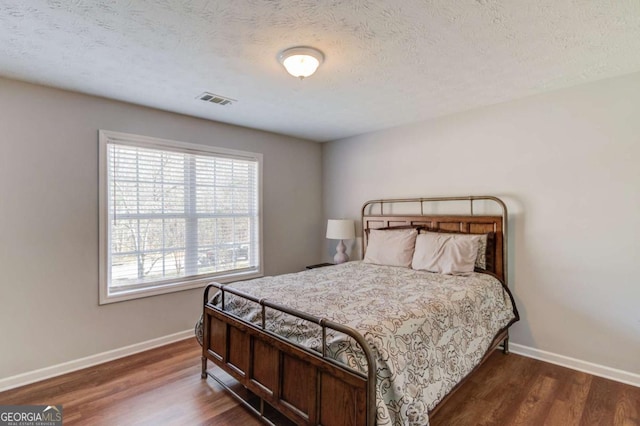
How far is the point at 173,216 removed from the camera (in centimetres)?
336

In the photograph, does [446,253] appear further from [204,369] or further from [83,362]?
[83,362]

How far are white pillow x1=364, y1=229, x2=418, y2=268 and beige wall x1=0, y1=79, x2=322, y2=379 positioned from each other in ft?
7.14

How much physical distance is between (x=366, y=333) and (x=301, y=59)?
1712mm

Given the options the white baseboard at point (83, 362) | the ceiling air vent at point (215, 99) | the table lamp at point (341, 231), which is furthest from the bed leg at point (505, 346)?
the ceiling air vent at point (215, 99)

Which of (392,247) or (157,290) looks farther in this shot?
(392,247)

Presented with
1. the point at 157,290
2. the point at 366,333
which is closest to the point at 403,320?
the point at 366,333

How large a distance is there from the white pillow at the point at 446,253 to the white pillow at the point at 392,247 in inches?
4.2

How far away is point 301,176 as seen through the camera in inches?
181

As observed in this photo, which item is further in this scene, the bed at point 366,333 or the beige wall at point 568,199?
the beige wall at point 568,199

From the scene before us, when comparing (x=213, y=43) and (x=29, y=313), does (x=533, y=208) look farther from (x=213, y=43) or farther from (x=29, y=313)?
(x=29, y=313)

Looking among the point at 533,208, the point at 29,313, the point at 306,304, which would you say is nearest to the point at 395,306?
the point at 306,304

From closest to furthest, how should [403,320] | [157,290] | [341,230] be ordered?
[403,320] → [157,290] → [341,230]

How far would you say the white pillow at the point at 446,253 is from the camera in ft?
9.60

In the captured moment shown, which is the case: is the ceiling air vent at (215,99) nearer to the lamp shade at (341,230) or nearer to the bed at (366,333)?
the bed at (366,333)
